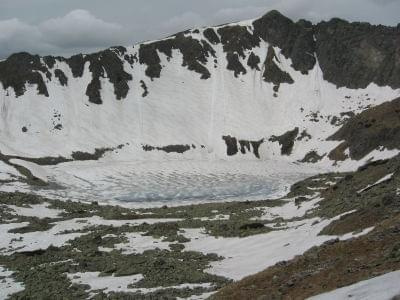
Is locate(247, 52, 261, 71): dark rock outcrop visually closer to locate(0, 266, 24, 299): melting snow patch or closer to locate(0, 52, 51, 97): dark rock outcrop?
locate(0, 52, 51, 97): dark rock outcrop

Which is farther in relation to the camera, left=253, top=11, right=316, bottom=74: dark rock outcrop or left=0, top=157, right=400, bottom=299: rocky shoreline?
left=253, top=11, right=316, bottom=74: dark rock outcrop

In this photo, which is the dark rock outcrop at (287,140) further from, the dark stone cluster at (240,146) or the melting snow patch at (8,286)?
the melting snow patch at (8,286)

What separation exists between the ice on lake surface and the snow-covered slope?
9794 mm

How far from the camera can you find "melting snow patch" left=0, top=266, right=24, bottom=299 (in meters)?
28.1

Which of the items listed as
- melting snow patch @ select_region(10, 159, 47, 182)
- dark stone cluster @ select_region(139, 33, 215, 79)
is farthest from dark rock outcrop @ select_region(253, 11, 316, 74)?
melting snow patch @ select_region(10, 159, 47, 182)

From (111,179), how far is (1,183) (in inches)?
1020

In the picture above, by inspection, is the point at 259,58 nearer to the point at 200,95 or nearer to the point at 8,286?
the point at 200,95

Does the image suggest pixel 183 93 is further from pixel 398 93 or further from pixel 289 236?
pixel 289 236

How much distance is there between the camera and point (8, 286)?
29547 millimetres

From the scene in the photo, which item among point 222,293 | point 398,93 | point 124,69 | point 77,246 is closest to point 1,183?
point 77,246

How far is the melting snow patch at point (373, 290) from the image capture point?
38.5 feet

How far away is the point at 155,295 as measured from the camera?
77.2 feet

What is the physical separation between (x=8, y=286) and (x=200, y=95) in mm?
122581

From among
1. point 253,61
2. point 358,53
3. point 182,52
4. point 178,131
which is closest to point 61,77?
point 182,52
